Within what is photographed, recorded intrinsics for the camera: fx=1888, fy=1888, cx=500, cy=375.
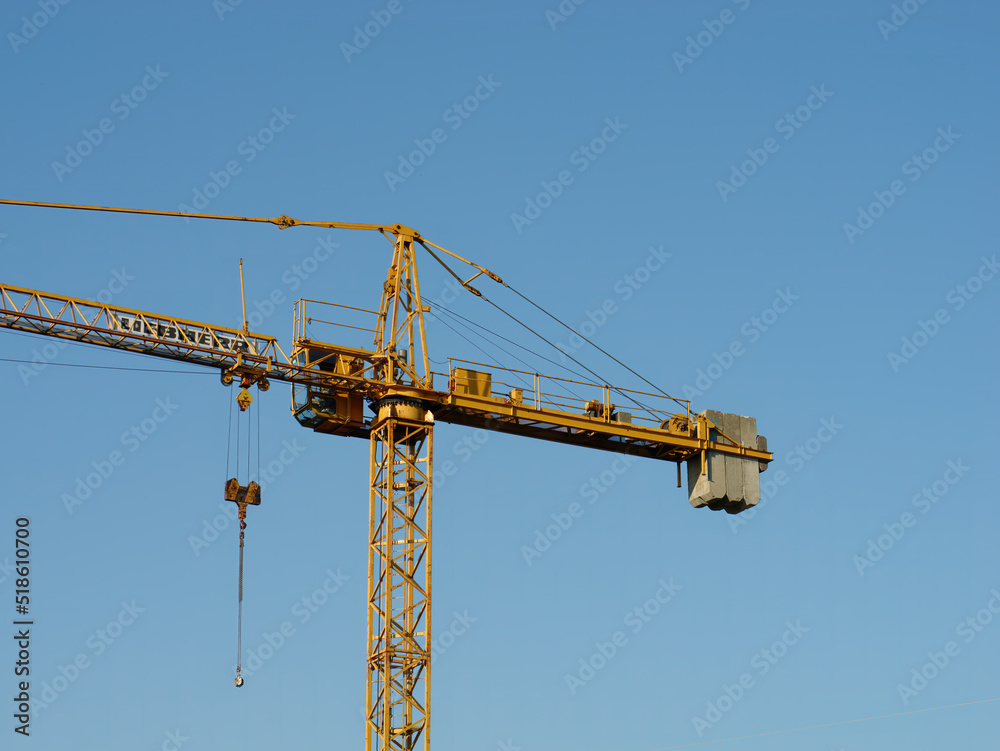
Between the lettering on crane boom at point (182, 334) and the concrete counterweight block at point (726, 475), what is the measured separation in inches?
688

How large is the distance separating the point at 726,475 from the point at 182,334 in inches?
833

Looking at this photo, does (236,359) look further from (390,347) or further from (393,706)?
(393,706)

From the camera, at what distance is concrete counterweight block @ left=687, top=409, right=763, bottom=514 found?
70375 millimetres

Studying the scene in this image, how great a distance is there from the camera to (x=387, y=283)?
68875 mm

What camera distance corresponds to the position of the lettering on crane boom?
62906 millimetres

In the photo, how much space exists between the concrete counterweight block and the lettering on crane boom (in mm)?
17485

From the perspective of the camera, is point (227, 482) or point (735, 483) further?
point (735, 483)

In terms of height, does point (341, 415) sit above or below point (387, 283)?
below

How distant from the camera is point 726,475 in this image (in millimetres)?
70875

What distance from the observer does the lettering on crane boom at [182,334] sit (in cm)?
6291

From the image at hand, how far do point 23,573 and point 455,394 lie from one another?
15912 mm

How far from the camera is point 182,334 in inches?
Result: 2506

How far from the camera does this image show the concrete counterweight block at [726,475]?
70.4 meters

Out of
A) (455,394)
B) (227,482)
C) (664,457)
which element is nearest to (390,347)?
(455,394)
